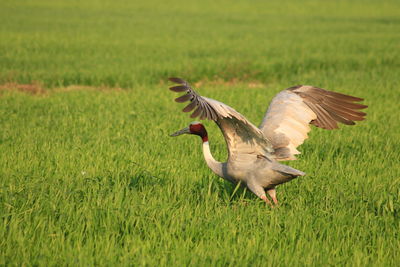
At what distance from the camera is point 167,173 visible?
5.73 meters

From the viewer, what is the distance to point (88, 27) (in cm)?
2566

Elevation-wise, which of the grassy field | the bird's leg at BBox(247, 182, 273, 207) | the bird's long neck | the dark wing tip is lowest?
the grassy field

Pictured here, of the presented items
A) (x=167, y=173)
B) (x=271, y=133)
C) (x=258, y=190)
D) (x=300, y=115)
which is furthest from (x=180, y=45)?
(x=258, y=190)

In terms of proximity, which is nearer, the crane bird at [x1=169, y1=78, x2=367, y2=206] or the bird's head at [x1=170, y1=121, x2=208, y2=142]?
the crane bird at [x1=169, y1=78, x2=367, y2=206]

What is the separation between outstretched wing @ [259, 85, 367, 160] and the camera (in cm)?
519

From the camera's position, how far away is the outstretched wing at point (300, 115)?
17.0 ft

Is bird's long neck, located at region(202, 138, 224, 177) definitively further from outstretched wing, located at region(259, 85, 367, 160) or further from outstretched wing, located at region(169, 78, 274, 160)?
outstretched wing, located at region(259, 85, 367, 160)

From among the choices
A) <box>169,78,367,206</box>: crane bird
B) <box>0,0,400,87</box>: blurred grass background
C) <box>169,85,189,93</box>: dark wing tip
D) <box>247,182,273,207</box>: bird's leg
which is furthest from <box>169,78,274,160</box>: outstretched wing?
<box>0,0,400,87</box>: blurred grass background

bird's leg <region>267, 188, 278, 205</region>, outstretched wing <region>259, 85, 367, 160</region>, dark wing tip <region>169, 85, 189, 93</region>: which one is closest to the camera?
dark wing tip <region>169, 85, 189, 93</region>

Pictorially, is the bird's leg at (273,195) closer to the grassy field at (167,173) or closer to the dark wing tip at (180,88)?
the grassy field at (167,173)

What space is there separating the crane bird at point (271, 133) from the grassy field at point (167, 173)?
269mm

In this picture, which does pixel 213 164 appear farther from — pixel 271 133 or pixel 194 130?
pixel 271 133

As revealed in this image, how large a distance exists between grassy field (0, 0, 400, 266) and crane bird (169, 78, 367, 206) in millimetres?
269

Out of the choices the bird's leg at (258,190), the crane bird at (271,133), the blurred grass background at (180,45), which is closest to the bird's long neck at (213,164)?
the crane bird at (271,133)
